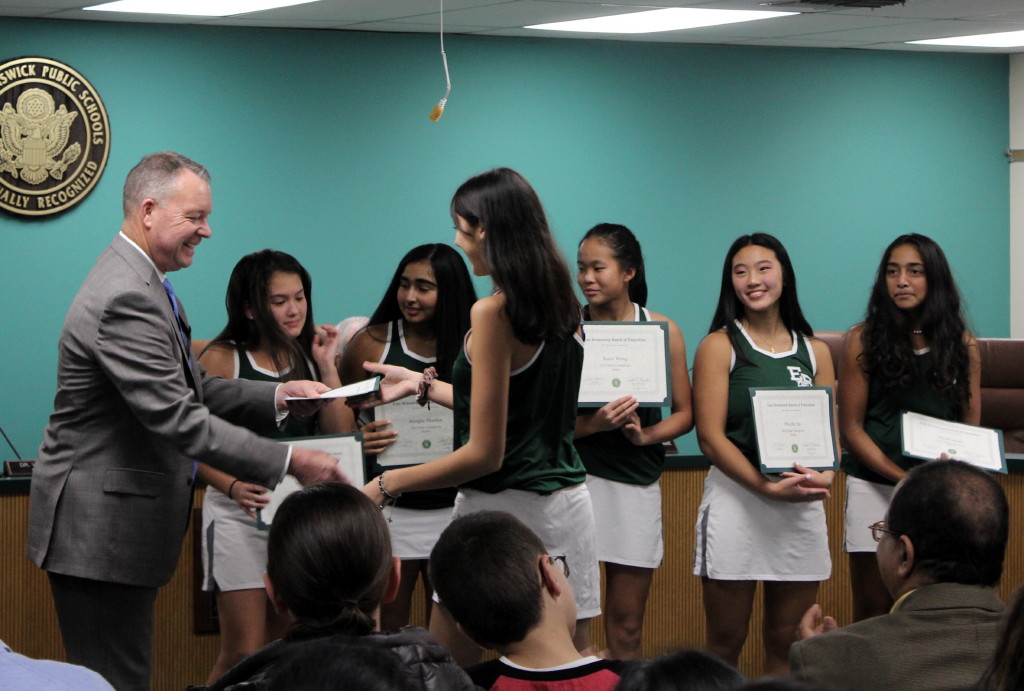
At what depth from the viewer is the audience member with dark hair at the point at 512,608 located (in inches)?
77.6

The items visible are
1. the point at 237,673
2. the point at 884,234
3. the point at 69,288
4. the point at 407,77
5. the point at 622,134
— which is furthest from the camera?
the point at 884,234

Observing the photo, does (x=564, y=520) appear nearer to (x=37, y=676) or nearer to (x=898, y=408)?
(x=898, y=408)

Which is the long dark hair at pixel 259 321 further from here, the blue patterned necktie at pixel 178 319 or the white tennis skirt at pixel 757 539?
the white tennis skirt at pixel 757 539

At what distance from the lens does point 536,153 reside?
6.59 m

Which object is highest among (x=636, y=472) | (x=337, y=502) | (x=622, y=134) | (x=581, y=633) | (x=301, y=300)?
(x=622, y=134)

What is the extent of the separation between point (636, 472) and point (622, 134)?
3.65 metres

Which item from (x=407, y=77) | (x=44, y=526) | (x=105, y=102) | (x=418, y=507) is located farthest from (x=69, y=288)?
(x=44, y=526)

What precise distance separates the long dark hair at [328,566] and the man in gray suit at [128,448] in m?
0.71

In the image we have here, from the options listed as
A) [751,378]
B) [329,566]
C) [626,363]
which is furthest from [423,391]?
[329,566]

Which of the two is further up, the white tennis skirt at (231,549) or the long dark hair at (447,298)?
the long dark hair at (447,298)

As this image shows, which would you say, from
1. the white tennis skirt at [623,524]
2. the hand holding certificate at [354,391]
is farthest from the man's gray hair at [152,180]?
the white tennis skirt at [623,524]

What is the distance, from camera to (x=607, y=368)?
345 cm

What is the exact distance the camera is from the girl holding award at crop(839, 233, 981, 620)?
140 inches

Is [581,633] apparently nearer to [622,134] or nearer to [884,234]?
[622,134]
